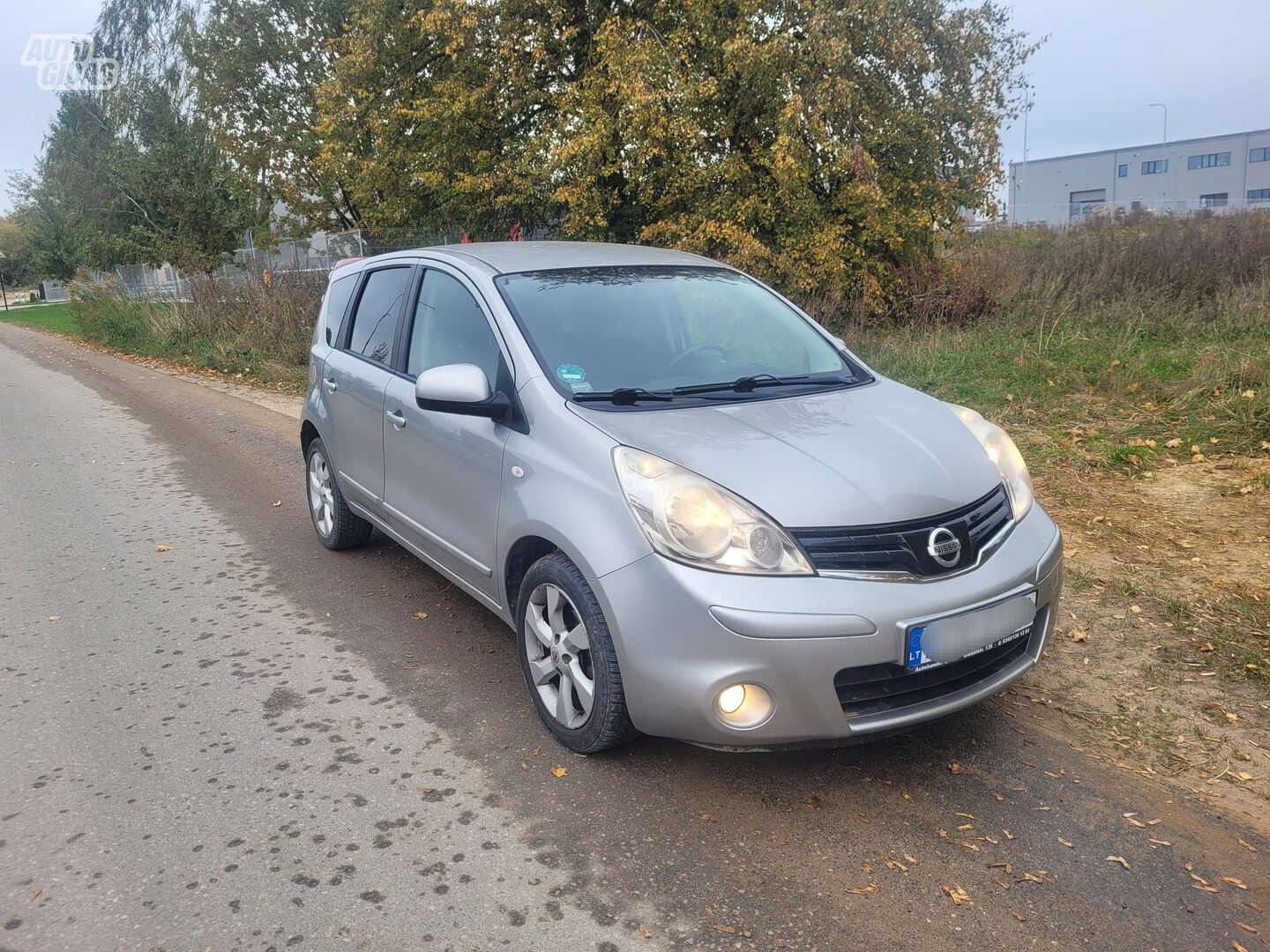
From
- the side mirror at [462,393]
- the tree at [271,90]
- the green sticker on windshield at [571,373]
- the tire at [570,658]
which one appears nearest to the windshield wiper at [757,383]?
the green sticker on windshield at [571,373]

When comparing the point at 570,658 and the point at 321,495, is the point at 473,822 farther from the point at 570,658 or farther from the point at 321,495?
the point at 321,495

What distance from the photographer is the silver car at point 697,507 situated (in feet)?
9.59

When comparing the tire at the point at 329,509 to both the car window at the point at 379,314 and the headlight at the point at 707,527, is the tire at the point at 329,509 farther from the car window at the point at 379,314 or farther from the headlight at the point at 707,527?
the headlight at the point at 707,527

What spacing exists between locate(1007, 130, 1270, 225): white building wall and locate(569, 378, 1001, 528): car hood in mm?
63238

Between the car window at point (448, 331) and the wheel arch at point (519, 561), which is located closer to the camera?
the wheel arch at point (519, 561)

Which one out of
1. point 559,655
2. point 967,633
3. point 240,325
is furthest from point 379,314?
point 240,325

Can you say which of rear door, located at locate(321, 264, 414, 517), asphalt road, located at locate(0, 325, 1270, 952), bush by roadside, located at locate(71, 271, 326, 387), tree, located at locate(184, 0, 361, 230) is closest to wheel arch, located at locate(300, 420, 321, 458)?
rear door, located at locate(321, 264, 414, 517)

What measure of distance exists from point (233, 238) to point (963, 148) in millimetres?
25366

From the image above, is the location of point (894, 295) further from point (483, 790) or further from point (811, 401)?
point (483, 790)

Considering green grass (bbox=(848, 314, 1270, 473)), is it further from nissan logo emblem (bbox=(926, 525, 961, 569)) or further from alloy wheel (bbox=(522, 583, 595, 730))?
alloy wheel (bbox=(522, 583, 595, 730))

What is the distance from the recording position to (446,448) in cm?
411

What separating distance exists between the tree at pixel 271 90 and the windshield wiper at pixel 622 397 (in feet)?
86.3

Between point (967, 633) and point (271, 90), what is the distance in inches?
1218

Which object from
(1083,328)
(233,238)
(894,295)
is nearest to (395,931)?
(1083,328)
